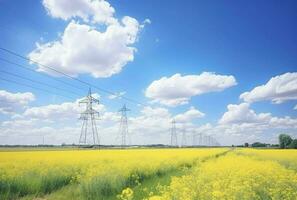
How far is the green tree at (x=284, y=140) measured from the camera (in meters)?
107

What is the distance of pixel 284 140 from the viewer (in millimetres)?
108438

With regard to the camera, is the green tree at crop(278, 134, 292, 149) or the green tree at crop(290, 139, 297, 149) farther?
the green tree at crop(278, 134, 292, 149)

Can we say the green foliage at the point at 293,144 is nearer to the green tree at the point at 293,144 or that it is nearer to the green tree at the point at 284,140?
the green tree at the point at 293,144

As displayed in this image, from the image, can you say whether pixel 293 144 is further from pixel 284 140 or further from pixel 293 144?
pixel 284 140

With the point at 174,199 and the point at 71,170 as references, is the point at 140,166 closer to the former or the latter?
the point at 71,170

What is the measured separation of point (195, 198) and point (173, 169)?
42.8ft

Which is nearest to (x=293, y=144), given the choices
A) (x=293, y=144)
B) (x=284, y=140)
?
(x=293, y=144)

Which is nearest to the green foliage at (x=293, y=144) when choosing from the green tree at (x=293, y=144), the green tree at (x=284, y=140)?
the green tree at (x=293, y=144)

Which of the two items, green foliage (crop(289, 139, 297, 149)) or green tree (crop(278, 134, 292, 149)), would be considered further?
green tree (crop(278, 134, 292, 149))

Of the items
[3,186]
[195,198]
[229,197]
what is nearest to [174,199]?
[195,198]

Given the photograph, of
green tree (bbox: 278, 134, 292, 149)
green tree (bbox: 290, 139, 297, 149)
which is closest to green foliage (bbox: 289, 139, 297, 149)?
green tree (bbox: 290, 139, 297, 149)

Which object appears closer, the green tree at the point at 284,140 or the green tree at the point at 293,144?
the green tree at the point at 293,144

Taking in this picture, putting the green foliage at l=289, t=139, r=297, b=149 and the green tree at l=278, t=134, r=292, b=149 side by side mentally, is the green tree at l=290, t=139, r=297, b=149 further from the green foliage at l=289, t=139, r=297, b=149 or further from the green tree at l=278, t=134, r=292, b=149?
the green tree at l=278, t=134, r=292, b=149

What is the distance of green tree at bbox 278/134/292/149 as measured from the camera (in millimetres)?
106900
